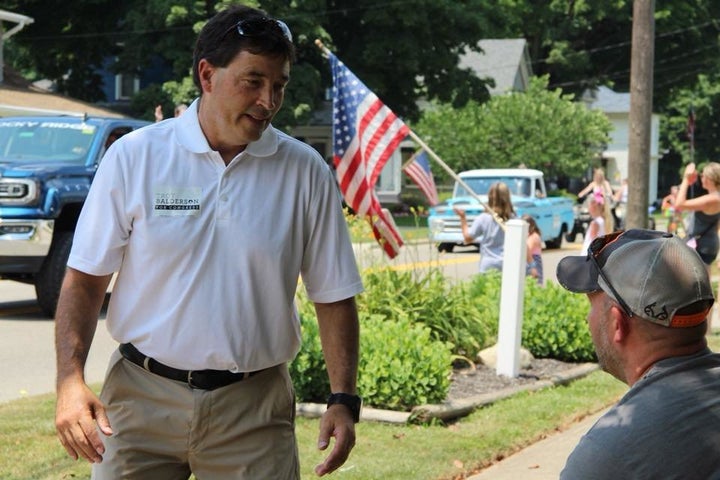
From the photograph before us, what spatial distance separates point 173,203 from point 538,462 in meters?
4.13

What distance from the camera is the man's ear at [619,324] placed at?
9.14 feet

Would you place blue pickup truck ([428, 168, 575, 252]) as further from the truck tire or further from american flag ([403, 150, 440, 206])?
american flag ([403, 150, 440, 206])

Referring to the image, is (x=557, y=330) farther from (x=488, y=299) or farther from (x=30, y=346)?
(x=30, y=346)

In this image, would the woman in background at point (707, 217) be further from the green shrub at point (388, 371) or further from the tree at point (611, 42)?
the tree at point (611, 42)

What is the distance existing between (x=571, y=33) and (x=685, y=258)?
60.5 metres

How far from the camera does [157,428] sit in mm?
3619

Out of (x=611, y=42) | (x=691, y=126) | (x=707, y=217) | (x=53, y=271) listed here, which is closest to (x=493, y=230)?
(x=707, y=217)

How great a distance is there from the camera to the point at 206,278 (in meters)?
3.54

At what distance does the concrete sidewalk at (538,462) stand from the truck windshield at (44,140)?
770cm

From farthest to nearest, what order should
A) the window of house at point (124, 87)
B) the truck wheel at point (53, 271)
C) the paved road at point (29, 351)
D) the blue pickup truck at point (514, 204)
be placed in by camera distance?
the window of house at point (124, 87), the blue pickup truck at point (514, 204), the truck wheel at point (53, 271), the paved road at point (29, 351)

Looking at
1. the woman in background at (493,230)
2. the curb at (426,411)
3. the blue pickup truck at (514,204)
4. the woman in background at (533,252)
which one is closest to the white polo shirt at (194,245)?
the curb at (426,411)

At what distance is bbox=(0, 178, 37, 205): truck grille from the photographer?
512 inches

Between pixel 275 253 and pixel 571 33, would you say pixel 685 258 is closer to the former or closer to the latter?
pixel 275 253

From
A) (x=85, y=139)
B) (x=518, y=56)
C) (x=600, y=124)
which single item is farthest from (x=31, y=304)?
(x=518, y=56)
